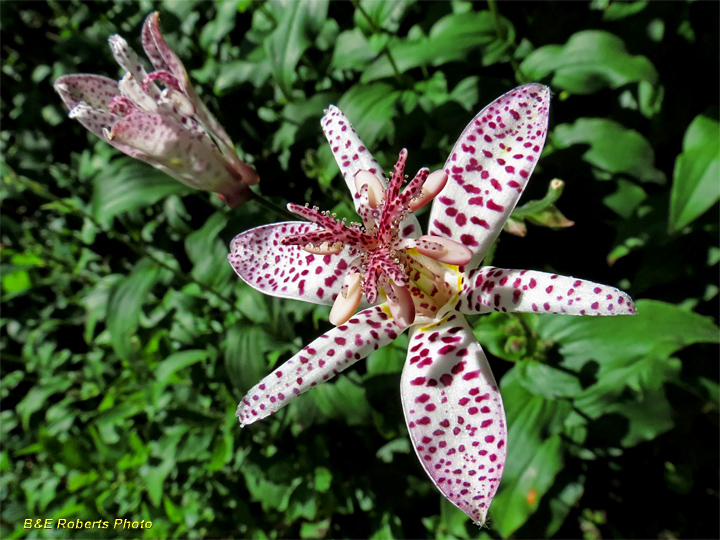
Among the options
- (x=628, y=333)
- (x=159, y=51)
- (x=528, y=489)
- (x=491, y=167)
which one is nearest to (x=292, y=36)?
(x=159, y=51)

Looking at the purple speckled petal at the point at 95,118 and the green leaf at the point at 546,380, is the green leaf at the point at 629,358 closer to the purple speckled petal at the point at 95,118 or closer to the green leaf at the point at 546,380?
the green leaf at the point at 546,380

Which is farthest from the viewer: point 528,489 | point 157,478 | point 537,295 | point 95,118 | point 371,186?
point 157,478

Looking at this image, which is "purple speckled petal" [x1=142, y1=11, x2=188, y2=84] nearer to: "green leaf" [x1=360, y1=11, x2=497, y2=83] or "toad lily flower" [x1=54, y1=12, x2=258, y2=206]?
"toad lily flower" [x1=54, y1=12, x2=258, y2=206]

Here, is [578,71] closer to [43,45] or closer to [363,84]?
[363,84]

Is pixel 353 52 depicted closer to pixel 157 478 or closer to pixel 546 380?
pixel 546 380

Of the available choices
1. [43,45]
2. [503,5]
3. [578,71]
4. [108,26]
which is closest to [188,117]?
[578,71]

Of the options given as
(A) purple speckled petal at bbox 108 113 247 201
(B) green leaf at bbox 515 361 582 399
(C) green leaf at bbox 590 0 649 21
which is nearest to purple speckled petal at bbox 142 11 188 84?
(A) purple speckled petal at bbox 108 113 247 201
